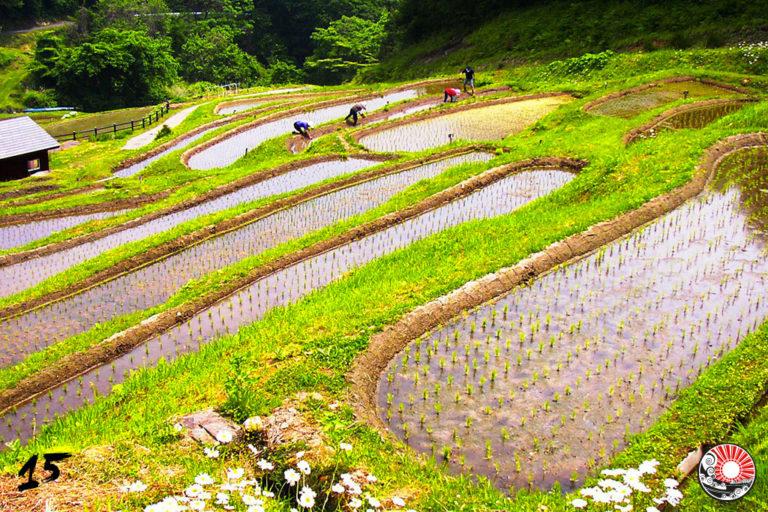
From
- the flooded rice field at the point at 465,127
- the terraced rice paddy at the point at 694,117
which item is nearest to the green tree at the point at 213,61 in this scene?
the flooded rice field at the point at 465,127

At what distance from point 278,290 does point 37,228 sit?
10563mm

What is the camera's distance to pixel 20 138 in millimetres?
27781

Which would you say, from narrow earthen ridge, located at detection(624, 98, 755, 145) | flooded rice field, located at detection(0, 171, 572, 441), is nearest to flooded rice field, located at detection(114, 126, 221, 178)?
flooded rice field, located at detection(0, 171, 572, 441)

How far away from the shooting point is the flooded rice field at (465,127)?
24.8 m

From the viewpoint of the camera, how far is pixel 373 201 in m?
18.8

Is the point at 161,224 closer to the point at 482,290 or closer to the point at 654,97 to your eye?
the point at 482,290

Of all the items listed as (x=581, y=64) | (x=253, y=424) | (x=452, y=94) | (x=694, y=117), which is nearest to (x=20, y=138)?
(x=452, y=94)

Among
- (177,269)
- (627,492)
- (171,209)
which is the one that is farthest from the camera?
(171,209)

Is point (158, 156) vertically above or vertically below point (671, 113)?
below

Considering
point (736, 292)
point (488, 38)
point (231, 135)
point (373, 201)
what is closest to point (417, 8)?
point (488, 38)

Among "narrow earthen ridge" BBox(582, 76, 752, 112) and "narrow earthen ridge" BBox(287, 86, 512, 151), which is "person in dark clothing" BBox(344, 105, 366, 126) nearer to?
"narrow earthen ridge" BBox(287, 86, 512, 151)

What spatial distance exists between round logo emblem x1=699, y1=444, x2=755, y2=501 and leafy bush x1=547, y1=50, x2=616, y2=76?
28.2m

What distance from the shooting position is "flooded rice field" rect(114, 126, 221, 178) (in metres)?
27.3

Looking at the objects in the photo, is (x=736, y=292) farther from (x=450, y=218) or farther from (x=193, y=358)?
(x=193, y=358)
